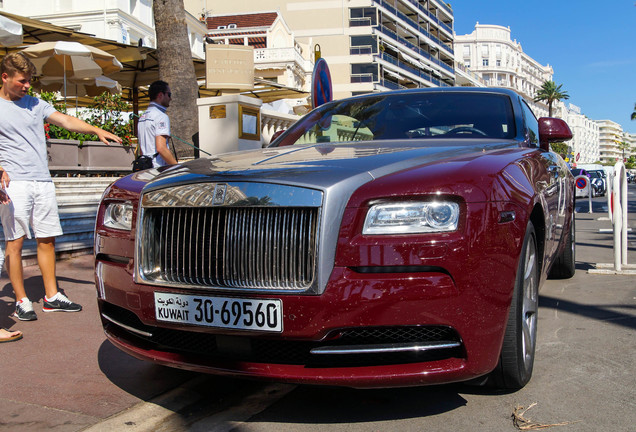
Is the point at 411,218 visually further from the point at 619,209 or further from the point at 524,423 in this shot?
the point at 619,209

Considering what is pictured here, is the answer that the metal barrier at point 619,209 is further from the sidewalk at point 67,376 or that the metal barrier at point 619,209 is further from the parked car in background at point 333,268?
the sidewalk at point 67,376

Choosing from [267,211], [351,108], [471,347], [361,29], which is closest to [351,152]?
[267,211]

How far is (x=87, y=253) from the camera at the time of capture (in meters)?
7.44

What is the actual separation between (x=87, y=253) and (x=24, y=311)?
3172 millimetres

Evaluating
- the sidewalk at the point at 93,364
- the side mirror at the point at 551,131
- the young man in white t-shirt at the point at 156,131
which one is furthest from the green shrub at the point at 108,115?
the side mirror at the point at 551,131

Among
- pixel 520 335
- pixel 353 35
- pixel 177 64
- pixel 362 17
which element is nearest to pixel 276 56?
pixel 353 35

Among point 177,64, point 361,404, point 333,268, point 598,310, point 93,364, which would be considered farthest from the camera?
point 177,64

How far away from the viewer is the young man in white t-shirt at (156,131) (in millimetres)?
5570

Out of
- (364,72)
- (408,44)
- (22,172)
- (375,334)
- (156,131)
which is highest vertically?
(408,44)

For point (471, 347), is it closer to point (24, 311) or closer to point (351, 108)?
point (351, 108)

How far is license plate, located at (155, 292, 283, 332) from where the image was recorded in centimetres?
248

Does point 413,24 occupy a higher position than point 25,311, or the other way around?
point 413,24

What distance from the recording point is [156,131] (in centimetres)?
560

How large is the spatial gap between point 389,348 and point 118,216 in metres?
1.55
